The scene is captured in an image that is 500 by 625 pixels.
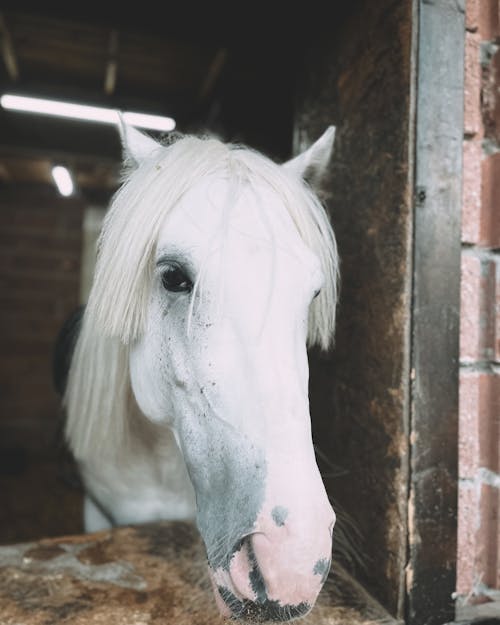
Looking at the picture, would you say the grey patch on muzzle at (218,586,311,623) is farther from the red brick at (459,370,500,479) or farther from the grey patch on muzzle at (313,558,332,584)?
the red brick at (459,370,500,479)

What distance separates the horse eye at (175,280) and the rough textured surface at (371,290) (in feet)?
1.26

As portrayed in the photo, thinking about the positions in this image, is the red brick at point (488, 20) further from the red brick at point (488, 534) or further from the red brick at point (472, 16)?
the red brick at point (488, 534)

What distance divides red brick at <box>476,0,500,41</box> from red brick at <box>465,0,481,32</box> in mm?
14

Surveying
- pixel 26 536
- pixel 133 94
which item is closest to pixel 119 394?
pixel 26 536

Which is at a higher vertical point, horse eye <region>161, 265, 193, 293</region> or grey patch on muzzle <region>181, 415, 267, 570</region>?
horse eye <region>161, 265, 193, 293</region>

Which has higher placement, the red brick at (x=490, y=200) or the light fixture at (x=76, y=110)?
the light fixture at (x=76, y=110)

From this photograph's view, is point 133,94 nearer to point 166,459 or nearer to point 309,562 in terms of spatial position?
point 166,459

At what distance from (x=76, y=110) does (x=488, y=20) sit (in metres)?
2.88

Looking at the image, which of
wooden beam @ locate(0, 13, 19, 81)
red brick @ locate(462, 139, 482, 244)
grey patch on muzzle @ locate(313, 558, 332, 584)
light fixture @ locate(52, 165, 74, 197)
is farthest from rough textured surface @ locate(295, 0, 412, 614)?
light fixture @ locate(52, 165, 74, 197)

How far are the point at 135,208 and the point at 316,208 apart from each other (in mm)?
366

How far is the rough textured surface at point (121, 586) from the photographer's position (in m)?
0.81

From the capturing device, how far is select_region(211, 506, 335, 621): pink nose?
574mm

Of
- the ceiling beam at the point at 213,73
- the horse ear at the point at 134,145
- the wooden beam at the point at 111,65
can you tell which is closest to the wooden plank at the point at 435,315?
the horse ear at the point at 134,145

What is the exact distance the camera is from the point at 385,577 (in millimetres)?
→ 837
